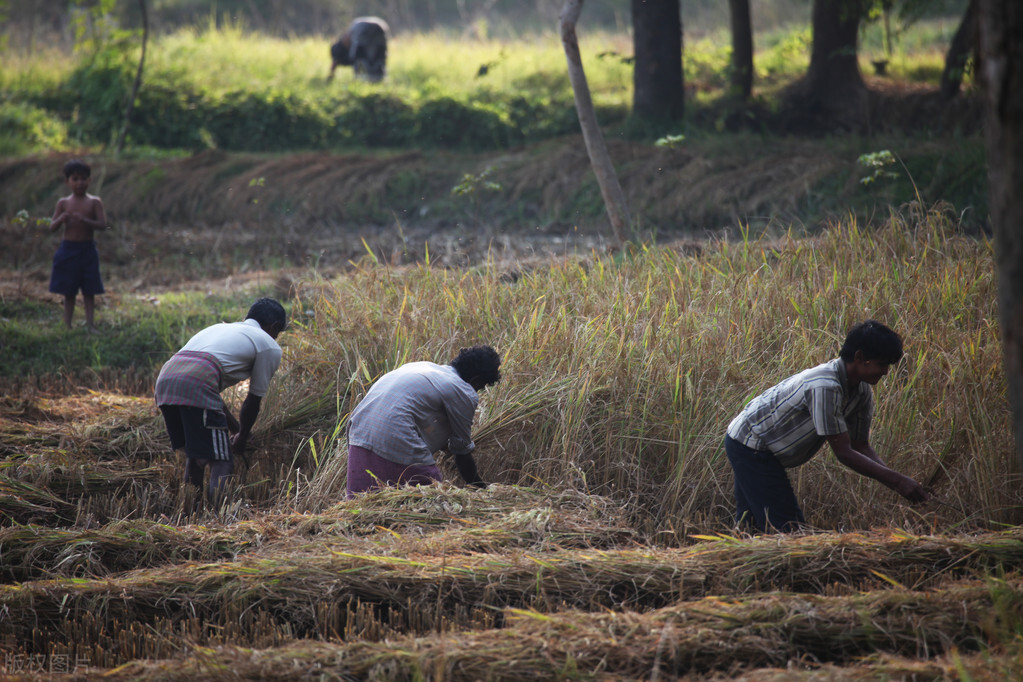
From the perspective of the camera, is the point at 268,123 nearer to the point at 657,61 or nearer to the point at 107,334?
the point at 657,61

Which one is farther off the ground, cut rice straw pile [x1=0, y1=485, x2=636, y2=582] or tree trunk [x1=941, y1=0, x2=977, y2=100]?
tree trunk [x1=941, y1=0, x2=977, y2=100]

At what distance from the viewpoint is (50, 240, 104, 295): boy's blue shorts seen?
24.4 feet

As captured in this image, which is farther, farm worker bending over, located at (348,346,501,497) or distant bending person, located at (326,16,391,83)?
distant bending person, located at (326,16,391,83)

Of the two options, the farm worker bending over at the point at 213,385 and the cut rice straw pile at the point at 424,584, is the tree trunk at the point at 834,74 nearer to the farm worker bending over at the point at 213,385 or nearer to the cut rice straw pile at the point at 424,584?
the farm worker bending over at the point at 213,385

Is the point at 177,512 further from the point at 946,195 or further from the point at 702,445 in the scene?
the point at 946,195

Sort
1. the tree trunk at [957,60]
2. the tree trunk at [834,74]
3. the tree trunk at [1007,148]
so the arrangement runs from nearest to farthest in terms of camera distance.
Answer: the tree trunk at [1007,148] < the tree trunk at [957,60] < the tree trunk at [834,74]

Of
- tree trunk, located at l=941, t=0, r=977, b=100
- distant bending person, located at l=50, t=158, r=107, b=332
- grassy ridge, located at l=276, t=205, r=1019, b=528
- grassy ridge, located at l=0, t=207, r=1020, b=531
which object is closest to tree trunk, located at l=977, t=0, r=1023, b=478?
grassy ridge, located at l=0, t=207, r=1020, b=531

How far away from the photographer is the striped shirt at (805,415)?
3539mm

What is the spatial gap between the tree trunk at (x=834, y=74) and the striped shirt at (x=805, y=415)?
9789 millimetres

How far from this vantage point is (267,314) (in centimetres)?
500

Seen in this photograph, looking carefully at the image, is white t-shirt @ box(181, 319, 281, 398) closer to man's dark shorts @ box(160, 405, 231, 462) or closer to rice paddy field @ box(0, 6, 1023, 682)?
man's dark shorts @ box(160, 405, 231, 462)

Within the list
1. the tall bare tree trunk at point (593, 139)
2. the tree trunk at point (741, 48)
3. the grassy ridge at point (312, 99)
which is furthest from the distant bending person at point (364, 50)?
the tall bare tree trunk at point (593, 139)

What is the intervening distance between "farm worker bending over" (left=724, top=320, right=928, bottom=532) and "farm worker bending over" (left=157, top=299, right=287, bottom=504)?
8.23 ft

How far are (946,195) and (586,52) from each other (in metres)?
10.4
